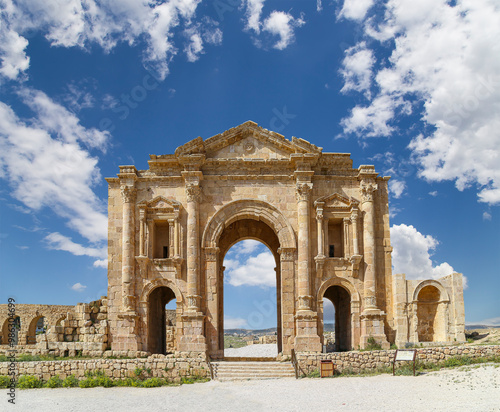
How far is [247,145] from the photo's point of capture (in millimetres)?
24953

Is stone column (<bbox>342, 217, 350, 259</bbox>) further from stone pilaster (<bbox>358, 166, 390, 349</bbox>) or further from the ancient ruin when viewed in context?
stone pilaster (<bbox>358, 166, 390, 349</bbox>)

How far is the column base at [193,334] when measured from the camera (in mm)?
22641

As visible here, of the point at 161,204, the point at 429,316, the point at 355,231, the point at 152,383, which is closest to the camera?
the point at 152,383

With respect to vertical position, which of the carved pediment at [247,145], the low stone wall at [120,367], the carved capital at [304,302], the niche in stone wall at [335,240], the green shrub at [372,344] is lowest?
the low stone wall at [120,367]

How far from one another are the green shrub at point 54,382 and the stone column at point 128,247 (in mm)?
4268

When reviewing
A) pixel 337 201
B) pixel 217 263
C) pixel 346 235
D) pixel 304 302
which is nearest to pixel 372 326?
pixel 304 302

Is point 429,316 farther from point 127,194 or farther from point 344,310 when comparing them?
point 127,194

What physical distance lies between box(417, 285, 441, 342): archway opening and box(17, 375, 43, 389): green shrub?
16.3 m

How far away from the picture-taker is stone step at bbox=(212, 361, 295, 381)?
67.2ft

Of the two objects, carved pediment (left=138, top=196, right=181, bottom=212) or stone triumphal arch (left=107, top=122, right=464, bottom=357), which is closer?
stone triumphal arch (left=107, top=122, right=464, bottom=357)

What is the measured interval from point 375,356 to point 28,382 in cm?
1306

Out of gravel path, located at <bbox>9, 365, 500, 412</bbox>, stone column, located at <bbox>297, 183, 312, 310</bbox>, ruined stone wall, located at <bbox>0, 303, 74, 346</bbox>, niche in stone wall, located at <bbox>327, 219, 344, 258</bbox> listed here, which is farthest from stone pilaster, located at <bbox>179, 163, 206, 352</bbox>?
ruined stone wall, located at <bbox>0, 303, 74, 346</bbox>

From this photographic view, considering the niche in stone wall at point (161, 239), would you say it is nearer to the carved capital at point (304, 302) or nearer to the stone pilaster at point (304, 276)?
the stone pilaster at point (304, 276)

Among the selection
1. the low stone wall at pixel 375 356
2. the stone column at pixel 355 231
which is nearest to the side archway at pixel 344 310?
the stone column at pixel 355 231
